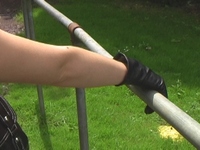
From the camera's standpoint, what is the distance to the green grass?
3.48 metres

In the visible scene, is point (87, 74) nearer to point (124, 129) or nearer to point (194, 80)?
point (124, 129)

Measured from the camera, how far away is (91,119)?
12.3ft

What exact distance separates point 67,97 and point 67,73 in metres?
2.94

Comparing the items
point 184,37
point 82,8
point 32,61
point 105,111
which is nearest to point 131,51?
point 184,37

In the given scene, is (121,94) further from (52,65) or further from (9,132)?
(52,65)

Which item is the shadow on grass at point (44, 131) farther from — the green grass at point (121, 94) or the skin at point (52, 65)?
the skin at point (52, 65)

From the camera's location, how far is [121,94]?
4.23 m

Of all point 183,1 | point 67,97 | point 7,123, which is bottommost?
point 183,1

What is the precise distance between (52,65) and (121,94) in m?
3.03

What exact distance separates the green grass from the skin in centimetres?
207

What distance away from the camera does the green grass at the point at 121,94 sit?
3.48 metres

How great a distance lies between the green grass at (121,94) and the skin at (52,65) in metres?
2.07

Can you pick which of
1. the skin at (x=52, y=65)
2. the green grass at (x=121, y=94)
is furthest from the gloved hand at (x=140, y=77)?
the green grass at (x=121, y=94)

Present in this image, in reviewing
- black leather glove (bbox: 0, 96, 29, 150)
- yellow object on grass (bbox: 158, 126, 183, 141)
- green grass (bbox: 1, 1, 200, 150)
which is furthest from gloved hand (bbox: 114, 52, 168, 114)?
yellow object on grass (bbox: 158, 126, 183, 141)
